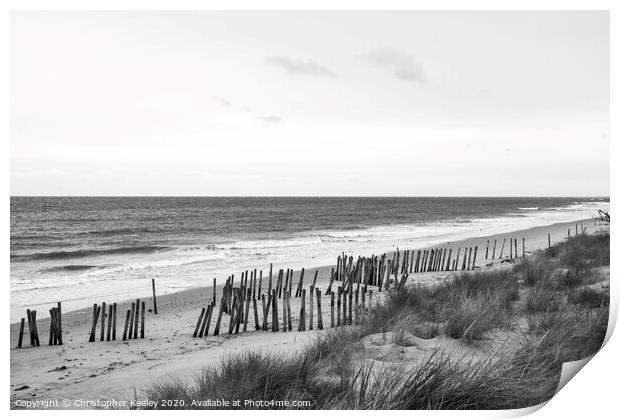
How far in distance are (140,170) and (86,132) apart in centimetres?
114

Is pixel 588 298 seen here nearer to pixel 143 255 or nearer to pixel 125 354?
pixel 125 354

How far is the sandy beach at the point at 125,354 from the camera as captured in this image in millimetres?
4203

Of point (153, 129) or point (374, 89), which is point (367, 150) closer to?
point (374, 89)

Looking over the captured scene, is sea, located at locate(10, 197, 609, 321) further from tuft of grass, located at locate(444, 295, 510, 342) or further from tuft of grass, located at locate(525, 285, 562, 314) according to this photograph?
tuft of grass, located at locate(444, 295, 510, 342)

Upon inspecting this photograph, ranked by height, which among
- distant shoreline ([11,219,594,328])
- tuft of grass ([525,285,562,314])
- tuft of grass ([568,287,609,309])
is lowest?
distant shoreline ([11,219,594,328])

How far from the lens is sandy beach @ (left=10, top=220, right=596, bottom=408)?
165 inches

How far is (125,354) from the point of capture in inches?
236

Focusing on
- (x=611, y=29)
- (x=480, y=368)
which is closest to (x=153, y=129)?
(x=480, y=368)

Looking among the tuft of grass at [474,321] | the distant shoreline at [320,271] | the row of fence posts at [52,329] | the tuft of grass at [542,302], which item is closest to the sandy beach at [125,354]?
the row of fence posts at [52,329]

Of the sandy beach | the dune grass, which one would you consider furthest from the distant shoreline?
the dune grass

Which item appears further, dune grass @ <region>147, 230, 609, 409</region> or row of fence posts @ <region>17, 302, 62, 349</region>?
row of fence posts @ <region>17, 302, 62, 349</region>

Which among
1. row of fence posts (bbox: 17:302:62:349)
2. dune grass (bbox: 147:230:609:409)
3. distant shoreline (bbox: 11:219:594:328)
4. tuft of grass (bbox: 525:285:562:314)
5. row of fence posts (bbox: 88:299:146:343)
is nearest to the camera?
dune grass (bbox: 147:230:609:409)

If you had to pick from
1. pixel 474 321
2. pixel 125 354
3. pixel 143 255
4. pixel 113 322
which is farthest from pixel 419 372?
pixel 143 255

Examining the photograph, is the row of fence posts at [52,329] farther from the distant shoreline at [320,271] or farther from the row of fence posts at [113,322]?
the distant shoreline at [320,271]
